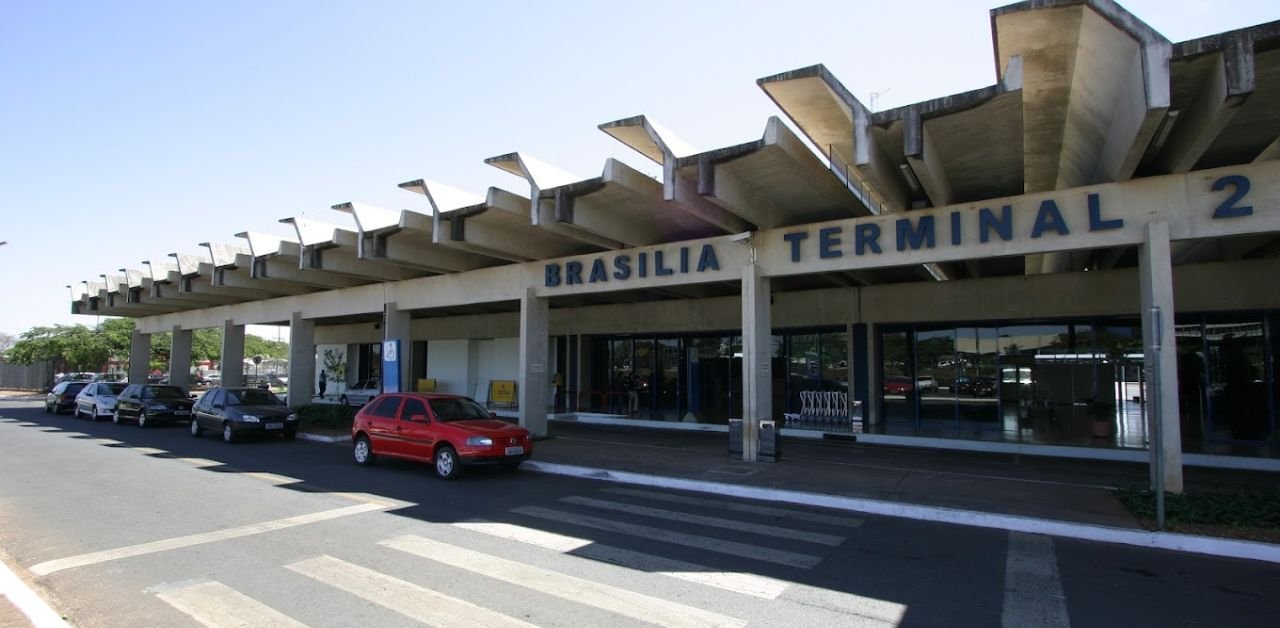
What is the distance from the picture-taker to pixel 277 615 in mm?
5258

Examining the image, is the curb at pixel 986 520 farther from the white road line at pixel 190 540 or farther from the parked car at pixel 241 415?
the parked car at pixel 241 415

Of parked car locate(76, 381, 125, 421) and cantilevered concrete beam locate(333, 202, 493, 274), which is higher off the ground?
cantilevered concrete beam locate(333, 202, 493, 274)

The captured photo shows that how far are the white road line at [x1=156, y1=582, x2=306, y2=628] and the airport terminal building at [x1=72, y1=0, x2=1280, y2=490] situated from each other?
8491 millimetres

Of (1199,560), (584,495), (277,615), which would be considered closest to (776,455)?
(584,495)

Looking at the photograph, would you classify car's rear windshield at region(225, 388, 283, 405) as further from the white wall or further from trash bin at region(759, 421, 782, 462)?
trash bin at region(759, 421, 782, 462)

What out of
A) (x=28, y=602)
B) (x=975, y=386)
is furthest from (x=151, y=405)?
(x=975, y=386)

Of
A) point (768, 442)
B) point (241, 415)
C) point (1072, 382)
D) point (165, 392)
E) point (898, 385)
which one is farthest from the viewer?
point (165, 392)

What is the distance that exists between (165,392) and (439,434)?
55.9 ft

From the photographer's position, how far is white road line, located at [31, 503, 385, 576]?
6652 mm

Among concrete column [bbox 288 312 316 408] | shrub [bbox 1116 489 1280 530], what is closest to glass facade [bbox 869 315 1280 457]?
shrub [bbox 1116 489 1280 530]

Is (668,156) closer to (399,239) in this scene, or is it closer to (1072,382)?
(399,239)

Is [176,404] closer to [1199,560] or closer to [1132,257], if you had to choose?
[1199,560]

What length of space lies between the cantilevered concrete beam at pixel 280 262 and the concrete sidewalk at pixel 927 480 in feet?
34.1

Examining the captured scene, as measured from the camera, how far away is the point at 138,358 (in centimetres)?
3644
